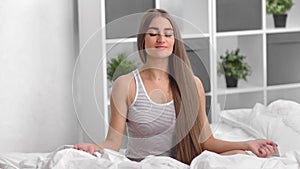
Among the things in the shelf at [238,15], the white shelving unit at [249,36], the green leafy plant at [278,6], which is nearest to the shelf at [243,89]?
the white shelving unit at [249,36]

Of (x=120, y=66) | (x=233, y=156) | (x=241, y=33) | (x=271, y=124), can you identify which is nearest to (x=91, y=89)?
(x=120, y=66)

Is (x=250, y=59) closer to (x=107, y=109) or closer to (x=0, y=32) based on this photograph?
(x=0, y=32)

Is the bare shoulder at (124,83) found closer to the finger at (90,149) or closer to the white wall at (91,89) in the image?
the white wall at (91,89)

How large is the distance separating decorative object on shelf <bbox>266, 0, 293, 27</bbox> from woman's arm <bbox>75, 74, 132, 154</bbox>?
79.5 inches

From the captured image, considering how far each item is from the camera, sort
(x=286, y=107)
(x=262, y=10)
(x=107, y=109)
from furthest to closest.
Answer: (x=262, y=10), (x=286, y=107), (x=107, y=109)

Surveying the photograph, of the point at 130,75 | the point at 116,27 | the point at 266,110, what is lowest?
the point at 266,110

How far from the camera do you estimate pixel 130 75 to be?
6.68ft

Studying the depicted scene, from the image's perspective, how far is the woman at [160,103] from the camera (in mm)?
1956

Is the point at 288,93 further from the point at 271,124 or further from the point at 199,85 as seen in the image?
the point at 199,85

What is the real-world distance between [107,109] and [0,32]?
1.07m

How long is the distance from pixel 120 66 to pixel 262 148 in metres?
0.48

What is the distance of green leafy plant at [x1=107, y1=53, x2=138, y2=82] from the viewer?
6.69ft

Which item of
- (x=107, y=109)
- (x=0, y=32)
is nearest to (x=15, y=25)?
(x=0, y=32)

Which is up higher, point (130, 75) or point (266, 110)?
point (130, 75)
